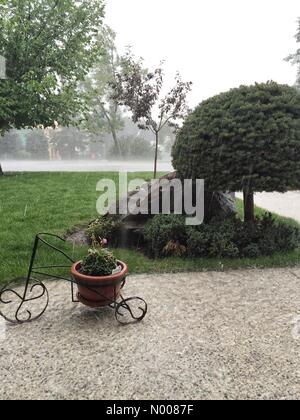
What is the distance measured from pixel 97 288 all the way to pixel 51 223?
3706mm

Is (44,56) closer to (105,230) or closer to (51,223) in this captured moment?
(51,223)

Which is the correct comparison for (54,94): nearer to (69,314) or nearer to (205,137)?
(205,137)

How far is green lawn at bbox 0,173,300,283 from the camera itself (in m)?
5.04

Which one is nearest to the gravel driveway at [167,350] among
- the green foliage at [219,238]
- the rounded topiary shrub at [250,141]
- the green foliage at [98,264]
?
the green foliage at [98,264]

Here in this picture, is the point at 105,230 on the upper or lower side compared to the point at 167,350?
upper

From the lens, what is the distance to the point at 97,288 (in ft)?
11.1

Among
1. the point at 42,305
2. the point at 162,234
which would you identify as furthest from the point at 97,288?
the point at 162,234

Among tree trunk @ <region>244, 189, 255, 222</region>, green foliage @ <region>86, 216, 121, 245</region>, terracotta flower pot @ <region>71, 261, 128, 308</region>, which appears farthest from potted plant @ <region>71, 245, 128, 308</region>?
tree trunk @ <region>244, 189, 255, 222</region>

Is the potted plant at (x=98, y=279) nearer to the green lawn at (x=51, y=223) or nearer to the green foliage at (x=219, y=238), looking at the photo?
the green lawn at (x=51, y=223)

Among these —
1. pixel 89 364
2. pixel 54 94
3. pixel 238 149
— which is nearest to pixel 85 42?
pixel 54 94

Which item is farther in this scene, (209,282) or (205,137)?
(205,137)
